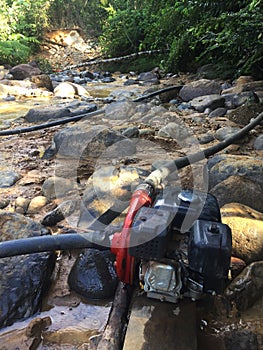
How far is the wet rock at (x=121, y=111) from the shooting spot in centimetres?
563

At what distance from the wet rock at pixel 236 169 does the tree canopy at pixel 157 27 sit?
5.79 ft

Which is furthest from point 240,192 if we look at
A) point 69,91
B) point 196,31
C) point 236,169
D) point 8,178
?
point 69,91

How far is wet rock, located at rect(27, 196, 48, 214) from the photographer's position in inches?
121

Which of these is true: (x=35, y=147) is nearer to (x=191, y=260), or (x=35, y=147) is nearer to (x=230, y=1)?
(x=191, y=260)

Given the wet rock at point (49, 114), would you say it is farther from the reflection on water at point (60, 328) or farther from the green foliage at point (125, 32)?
the green foliage at point (125, 32)

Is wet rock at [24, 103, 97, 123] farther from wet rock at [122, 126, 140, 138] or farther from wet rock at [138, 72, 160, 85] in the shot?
wet rock at [138, 72, 160, 85]

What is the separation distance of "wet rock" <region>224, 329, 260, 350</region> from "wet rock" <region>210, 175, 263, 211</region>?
1.02 meters

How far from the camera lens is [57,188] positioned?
11.0ft

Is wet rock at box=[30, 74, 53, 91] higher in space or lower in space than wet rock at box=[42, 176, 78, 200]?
higher

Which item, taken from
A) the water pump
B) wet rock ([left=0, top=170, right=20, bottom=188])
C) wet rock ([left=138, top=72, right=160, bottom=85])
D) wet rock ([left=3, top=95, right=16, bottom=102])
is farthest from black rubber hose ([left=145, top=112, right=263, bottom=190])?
wet rock ([left=138, top=72, right=160, bottom=85])

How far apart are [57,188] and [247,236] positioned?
1918 millimetres

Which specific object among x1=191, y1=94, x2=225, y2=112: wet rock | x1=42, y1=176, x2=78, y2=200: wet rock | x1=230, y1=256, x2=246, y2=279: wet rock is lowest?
x1=42, y1=176, x2=78, y2=200: wet rock

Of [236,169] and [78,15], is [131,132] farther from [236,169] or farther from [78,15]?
[78,15]

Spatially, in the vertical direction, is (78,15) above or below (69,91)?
above
